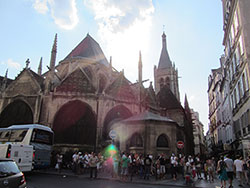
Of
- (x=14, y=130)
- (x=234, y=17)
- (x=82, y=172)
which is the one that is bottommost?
(x=82, y=172)

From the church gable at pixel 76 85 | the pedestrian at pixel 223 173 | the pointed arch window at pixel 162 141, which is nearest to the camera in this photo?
the pedestrian at pixel 223 173

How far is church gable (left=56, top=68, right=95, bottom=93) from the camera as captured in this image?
22.6 m

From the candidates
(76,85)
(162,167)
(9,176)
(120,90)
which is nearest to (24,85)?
(76,85)

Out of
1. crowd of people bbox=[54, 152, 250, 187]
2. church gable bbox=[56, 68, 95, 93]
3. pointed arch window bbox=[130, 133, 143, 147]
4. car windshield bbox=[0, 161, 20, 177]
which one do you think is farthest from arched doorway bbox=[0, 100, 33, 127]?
car windshield bbox=[0, 161, 20, 177]

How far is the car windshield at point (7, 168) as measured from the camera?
4734mm

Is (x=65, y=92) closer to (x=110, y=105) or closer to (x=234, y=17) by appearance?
(x=110, y=105)

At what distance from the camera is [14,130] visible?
13.4 m

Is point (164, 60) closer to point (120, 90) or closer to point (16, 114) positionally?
point (120, 90)

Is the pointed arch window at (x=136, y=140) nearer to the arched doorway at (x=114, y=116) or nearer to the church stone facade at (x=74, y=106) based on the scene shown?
the church stone facade at (x=74, y=106)

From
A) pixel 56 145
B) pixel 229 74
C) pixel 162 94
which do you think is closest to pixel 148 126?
pixel 56 145

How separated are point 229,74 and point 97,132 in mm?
15553

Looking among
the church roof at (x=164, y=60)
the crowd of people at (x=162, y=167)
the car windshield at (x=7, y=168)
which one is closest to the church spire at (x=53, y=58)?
the crowd of people at (x=162, y=167)

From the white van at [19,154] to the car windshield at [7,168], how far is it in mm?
5034

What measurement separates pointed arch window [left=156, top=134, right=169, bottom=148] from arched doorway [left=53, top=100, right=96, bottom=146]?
7502 millimetres
